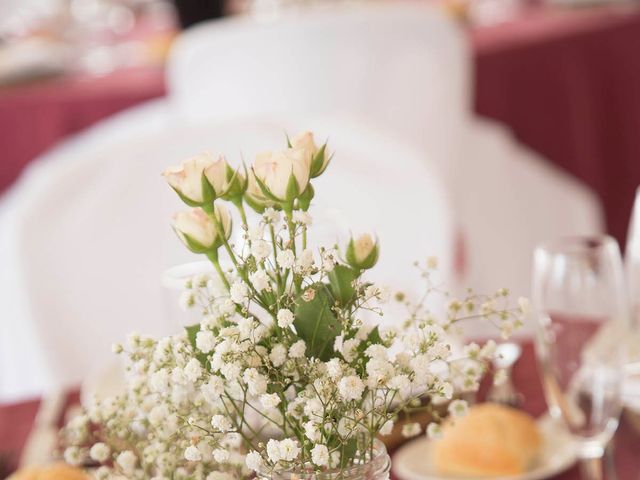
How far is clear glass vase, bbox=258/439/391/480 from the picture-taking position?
2.13ft

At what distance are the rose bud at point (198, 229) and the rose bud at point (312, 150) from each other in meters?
0.06

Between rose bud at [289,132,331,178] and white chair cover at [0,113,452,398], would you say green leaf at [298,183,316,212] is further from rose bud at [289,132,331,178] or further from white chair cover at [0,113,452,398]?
white chair cover at [0,113,452,398]

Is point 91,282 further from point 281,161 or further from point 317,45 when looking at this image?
point 281,161

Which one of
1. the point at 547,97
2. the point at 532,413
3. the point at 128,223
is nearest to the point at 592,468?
the point at 532,413

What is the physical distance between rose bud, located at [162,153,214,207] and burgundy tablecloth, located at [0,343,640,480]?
18.9 inches

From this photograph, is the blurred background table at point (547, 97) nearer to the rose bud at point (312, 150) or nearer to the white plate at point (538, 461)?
the white plate at point (538, 461)

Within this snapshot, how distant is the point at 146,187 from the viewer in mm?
1745

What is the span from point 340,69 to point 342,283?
1.73 metres

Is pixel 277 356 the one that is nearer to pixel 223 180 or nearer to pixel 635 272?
pixel 223 180

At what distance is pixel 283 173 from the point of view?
651 mm

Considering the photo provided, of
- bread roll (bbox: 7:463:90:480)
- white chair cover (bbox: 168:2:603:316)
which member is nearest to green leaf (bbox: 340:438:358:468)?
bread roll (bbox: 7:463:90:480)

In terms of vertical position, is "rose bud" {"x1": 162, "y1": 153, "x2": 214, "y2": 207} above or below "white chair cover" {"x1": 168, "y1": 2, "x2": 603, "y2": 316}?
below

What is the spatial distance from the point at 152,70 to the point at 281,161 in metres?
2.38

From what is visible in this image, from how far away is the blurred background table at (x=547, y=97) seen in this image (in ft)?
8.92
